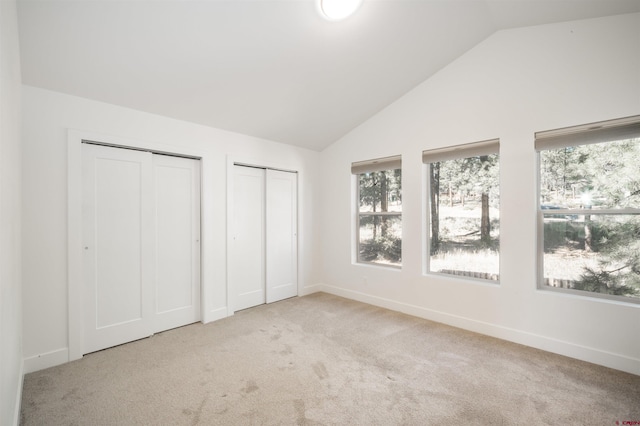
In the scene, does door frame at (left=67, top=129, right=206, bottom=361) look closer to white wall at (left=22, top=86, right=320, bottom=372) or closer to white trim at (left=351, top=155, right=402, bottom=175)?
white wall at (left=22, top=86, right=320, bottom=372)

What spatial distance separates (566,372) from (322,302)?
8.94ft

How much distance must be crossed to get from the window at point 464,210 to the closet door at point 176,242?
287cm

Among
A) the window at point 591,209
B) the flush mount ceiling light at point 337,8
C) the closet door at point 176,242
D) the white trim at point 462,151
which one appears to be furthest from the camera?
the closet door at point 176,242

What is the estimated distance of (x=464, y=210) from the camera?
11.3 ft

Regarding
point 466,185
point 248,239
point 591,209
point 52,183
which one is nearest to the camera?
point 52,183

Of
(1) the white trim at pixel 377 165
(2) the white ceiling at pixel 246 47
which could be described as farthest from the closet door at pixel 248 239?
(1) the white trim at pixel 377 165

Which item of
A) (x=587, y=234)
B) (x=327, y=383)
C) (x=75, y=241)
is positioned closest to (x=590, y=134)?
(x=587, y=234)

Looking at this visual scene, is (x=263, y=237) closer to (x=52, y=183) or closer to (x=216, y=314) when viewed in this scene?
(x=216, y=314)

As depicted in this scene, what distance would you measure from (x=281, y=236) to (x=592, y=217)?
11.6 feet

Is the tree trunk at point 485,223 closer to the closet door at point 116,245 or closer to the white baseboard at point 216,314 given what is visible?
the white baseboard at point 216,314

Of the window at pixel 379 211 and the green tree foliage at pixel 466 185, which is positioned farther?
the window at pixel 379 211

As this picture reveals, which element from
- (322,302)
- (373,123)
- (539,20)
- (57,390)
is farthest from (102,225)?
(539,20)

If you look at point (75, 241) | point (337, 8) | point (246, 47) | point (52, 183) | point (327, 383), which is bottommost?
point (327, 383)

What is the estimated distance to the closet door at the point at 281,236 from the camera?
4234 millimetres
